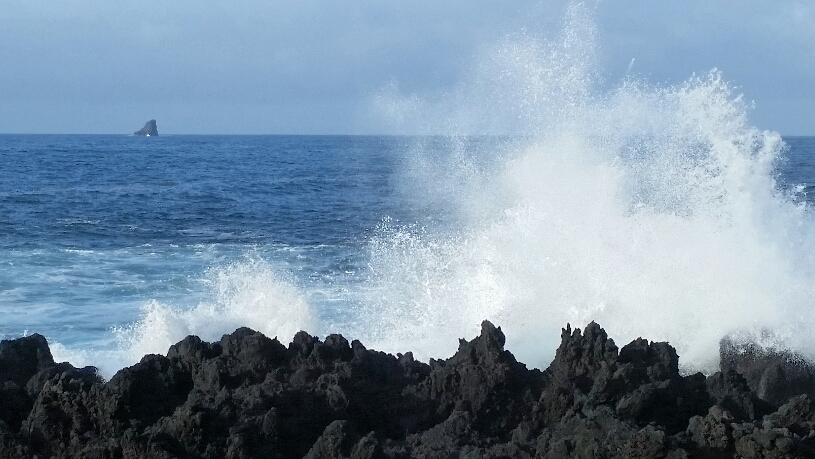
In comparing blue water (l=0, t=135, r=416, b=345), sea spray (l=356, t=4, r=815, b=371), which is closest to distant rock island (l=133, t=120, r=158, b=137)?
blue water (l=0, t=135, r=416, b=345)

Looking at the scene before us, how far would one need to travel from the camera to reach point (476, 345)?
258 inches

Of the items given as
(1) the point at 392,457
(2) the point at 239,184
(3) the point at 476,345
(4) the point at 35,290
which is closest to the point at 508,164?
(4) the point at 35,290

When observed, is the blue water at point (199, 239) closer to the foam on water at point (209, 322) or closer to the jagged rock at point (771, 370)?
the foam on water at point (209, 322)

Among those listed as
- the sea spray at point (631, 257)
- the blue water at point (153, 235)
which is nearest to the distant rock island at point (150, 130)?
the blue water at point (153, 235)

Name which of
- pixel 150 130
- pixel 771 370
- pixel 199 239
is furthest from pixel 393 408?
pixel 150 130

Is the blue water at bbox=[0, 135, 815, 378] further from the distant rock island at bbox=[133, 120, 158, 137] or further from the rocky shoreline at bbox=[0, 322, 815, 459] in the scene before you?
the distant rock island at bbox=[133, 120, 158, 137]

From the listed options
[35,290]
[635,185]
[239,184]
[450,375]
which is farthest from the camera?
[239,184]

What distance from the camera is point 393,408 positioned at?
6445 mm

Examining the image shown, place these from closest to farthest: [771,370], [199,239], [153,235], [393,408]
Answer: [393,408], [771,370], [199,239], [153,235]

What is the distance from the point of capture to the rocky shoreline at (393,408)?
5391 millimetres

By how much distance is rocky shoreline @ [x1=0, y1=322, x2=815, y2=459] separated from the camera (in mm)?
5391

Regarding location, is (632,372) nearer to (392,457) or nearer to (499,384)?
(499,384)

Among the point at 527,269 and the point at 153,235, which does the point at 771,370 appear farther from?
the point at 153,235

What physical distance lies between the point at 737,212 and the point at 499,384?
20.6 ft
